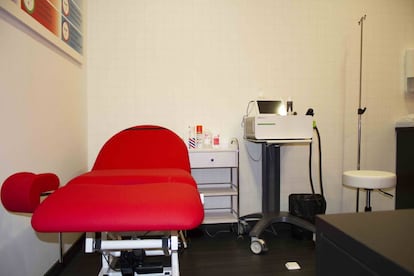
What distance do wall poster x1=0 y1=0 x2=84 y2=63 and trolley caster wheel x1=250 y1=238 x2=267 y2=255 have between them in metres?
1.93

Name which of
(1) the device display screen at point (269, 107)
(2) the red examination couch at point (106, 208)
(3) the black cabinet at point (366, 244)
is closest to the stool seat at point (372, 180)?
(1) the device display screen at point (269, 107)

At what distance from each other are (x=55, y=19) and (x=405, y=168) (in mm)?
3295

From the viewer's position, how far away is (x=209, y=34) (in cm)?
263

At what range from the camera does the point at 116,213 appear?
89cm

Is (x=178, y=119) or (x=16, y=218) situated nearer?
(x=16, y=218)

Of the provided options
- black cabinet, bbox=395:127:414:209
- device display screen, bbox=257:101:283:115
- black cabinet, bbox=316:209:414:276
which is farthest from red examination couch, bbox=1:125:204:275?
black cabinet, bbox=395:127:414:209

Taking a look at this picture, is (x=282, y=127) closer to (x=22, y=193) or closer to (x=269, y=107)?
(x=269, y=107)

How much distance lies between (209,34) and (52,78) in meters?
1.45

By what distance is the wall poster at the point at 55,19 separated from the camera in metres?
1.39

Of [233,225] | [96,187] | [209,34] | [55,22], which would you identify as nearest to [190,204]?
[96,187]

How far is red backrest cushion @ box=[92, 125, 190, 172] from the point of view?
1862 mm

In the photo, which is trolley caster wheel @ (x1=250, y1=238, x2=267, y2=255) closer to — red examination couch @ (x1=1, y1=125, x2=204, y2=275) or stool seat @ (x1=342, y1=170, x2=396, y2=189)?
stool seat @ (x1=342, y1=170, x2=396, y2=189)

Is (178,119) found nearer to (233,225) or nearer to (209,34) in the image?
(209,34)

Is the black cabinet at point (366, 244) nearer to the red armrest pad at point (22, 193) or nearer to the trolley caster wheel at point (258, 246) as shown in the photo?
the red armrest pad at point (22, 193)
